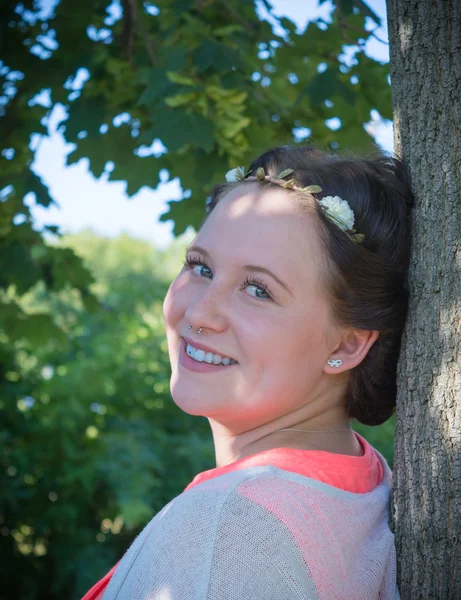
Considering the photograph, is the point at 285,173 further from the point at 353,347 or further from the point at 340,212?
the point at 353,347

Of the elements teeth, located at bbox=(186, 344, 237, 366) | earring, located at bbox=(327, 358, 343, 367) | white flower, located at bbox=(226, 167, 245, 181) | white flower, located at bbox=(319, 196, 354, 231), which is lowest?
teeth, located at bbox=(186, 344, 237, 366)

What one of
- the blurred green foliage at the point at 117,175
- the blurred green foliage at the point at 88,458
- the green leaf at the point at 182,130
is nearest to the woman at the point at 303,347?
the blurred green foliage at the point at 117,175

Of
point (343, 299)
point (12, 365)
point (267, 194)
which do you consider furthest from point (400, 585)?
point (12, 365)

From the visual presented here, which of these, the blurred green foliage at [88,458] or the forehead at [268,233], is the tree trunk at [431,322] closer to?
the forehead at [268,233]

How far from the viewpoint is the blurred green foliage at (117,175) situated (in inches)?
115

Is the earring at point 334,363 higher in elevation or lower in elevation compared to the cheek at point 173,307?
higher

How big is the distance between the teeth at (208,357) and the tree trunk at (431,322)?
1.39 feet

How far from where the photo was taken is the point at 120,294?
20.4ft

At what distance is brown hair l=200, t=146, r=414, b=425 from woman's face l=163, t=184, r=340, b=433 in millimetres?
57

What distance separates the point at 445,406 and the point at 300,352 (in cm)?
35

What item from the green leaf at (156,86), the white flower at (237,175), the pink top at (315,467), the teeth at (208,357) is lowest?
the pink top at (315,467)

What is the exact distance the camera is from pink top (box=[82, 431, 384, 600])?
145 cm

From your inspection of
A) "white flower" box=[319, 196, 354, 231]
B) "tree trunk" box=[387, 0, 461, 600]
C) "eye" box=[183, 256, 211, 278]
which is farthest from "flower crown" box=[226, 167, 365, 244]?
"eye" box=[183, 256, 211, 278]

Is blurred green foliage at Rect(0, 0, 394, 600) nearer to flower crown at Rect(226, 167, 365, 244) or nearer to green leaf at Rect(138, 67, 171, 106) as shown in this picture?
green leaf at Rect(138, 67, 171, 106)
